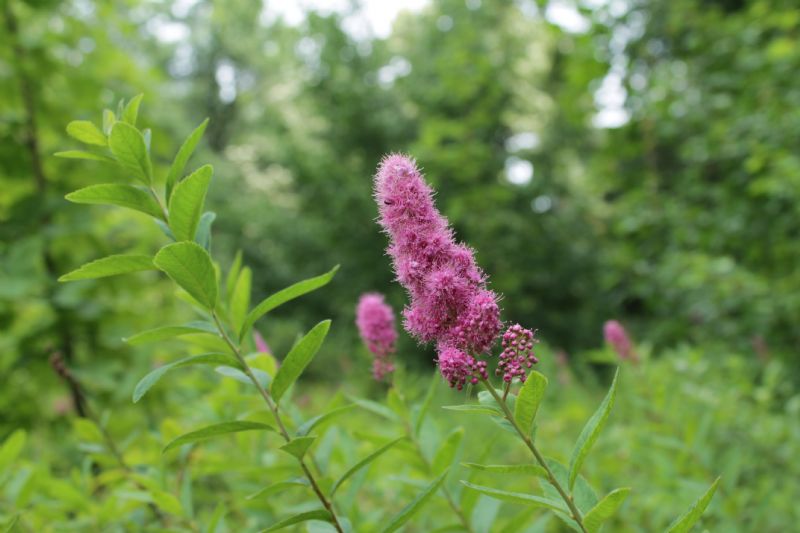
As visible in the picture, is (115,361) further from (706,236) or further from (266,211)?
(266,211)

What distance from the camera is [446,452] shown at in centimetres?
142

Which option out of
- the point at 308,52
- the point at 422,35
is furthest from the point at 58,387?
the point at 422,35

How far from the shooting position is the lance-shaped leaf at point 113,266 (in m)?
1.09

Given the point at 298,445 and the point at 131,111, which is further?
the point at 131,111

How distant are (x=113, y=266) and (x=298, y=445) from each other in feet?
1.56

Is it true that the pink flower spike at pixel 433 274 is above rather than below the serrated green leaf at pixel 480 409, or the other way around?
above

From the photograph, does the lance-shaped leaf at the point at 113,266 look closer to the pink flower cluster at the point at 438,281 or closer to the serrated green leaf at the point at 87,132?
the serrated green leaf at the point at 87,132

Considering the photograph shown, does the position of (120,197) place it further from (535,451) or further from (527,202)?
(527,202)

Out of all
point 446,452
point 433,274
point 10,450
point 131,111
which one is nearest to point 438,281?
point 433,274

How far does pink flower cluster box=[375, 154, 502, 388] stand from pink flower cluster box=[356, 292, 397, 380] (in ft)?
1.86

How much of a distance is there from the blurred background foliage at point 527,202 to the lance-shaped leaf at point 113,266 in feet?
4.80

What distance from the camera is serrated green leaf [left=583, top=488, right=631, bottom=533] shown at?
86 cm

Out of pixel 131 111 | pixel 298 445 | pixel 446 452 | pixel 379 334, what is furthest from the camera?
pixel 379 334

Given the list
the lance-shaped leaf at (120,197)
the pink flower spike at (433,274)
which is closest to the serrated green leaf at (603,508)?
the pink flower spike at (433,274)
